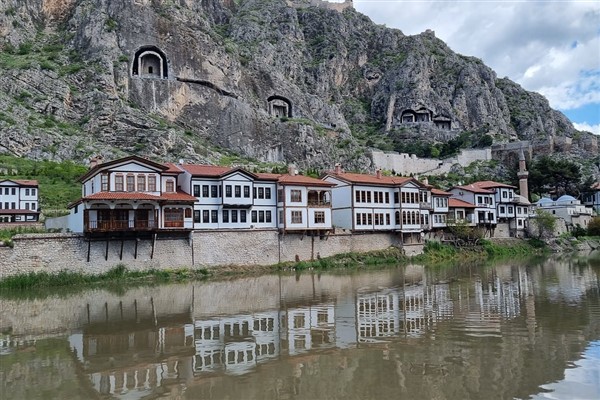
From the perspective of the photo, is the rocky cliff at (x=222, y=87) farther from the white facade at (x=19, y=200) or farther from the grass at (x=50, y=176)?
the white facade at (x=19, y=200)

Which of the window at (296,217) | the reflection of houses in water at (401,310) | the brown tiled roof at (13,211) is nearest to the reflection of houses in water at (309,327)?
the reflection of houses in water at (401,310)

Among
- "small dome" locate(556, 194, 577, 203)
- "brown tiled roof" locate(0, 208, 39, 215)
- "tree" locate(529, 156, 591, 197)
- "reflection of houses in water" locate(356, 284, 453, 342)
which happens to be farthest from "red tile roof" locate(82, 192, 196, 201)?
"tree" locate(529, 156, 591, 197)

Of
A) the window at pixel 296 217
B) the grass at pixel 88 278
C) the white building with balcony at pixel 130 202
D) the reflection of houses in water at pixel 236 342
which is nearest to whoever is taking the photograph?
the reflection of houses in water at pixel 236 342

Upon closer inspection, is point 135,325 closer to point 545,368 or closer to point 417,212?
point 545,368

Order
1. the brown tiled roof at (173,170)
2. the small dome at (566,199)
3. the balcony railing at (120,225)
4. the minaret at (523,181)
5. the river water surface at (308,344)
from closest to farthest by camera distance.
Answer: the river water surface at (308,344) < the balcony railing at (120,225) < the brown tiled roof at (173,170) < the small dome at (566,199) < the minaret at (523,181)

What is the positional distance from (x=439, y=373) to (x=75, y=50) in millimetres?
91019

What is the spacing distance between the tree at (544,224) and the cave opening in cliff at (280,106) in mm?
53552

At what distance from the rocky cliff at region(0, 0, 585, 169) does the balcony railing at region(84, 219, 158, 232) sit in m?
32.7

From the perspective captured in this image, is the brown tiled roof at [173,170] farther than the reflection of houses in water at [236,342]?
Yes

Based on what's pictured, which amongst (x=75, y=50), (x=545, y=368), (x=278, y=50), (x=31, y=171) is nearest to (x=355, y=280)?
(x=545, y=368)

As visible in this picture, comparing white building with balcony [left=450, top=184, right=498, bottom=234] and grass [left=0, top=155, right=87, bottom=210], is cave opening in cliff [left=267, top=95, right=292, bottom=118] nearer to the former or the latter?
grass [left=0, top=155, right=87, bottom=210]

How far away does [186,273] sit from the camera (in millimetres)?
39969

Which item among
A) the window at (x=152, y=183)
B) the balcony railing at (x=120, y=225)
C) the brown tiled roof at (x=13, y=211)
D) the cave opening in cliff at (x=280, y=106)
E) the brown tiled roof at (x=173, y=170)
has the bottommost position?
the balcony railing at (x=120, y=225)

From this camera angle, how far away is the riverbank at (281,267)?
3491 cm
